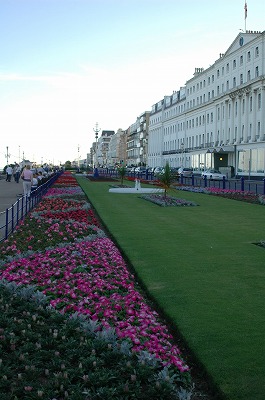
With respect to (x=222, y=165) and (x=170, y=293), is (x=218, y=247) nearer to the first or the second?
(x=170, y=293)

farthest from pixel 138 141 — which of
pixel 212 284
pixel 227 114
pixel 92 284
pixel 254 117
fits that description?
pixel 92 284

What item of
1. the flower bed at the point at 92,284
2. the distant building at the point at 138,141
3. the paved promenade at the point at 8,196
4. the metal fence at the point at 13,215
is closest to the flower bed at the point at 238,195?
the metal fence at the point at 13,215

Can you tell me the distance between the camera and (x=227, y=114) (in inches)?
2867

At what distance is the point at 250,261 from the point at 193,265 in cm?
120

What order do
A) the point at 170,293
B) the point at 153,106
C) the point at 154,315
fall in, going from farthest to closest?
1. the point at 153,106
2. the point at 170,293
3. the point at 154,315

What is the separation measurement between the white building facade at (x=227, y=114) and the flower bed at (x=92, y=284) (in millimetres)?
50088

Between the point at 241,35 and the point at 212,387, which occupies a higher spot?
the point at 241,35

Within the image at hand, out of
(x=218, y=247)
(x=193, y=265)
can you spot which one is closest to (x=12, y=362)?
(x=193, y=265)

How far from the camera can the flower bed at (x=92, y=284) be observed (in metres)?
4.85

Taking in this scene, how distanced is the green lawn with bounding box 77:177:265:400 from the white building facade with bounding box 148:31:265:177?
153ft

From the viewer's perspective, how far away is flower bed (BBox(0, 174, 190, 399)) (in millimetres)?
4848

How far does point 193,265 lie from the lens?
8820 mm

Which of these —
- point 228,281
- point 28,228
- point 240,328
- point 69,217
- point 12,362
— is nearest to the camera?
point 12,362

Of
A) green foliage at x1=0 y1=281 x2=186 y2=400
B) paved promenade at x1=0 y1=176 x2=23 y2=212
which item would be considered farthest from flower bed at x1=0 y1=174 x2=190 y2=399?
paved promenade at x1=0 y1=176 x2=23 y2=212
